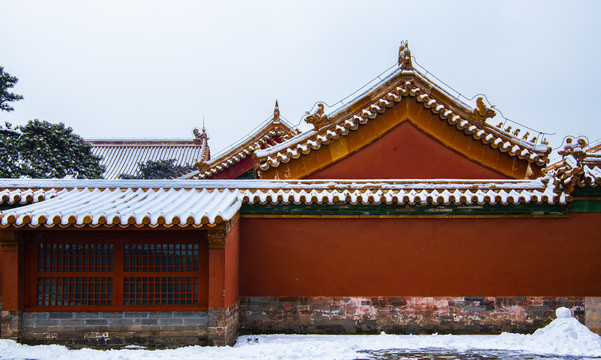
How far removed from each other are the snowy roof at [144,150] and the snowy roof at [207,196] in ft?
69.8

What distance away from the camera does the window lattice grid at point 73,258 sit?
10.0m

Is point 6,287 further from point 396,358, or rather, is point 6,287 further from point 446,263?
point 446,263

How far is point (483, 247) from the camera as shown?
36.9 feet

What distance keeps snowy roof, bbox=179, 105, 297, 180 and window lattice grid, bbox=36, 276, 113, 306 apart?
9728 millimetres

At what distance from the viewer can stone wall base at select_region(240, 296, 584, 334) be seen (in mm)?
11008

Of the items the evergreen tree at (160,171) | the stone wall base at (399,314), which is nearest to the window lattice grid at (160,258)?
the stone wall base at (399,314)


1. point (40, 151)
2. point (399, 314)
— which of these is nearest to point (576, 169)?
point (399, 314)

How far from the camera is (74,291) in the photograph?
32.4 ft

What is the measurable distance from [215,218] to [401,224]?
4234 mm

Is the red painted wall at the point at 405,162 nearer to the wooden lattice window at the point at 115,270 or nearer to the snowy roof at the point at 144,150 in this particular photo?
the wooden lattice window at the point at 115,270

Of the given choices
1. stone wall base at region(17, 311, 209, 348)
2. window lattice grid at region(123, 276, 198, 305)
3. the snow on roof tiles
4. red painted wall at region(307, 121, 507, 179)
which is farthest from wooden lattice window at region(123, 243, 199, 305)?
the snow on roof tiles

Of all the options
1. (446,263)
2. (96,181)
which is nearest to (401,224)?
(446,263)

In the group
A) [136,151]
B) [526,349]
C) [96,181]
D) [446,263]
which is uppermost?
[136,151]

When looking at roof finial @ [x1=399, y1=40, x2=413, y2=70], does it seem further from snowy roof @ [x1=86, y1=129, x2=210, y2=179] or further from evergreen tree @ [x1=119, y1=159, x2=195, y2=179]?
snowy roof @ [x1=86, y1=129, x2=210, y2=179]
